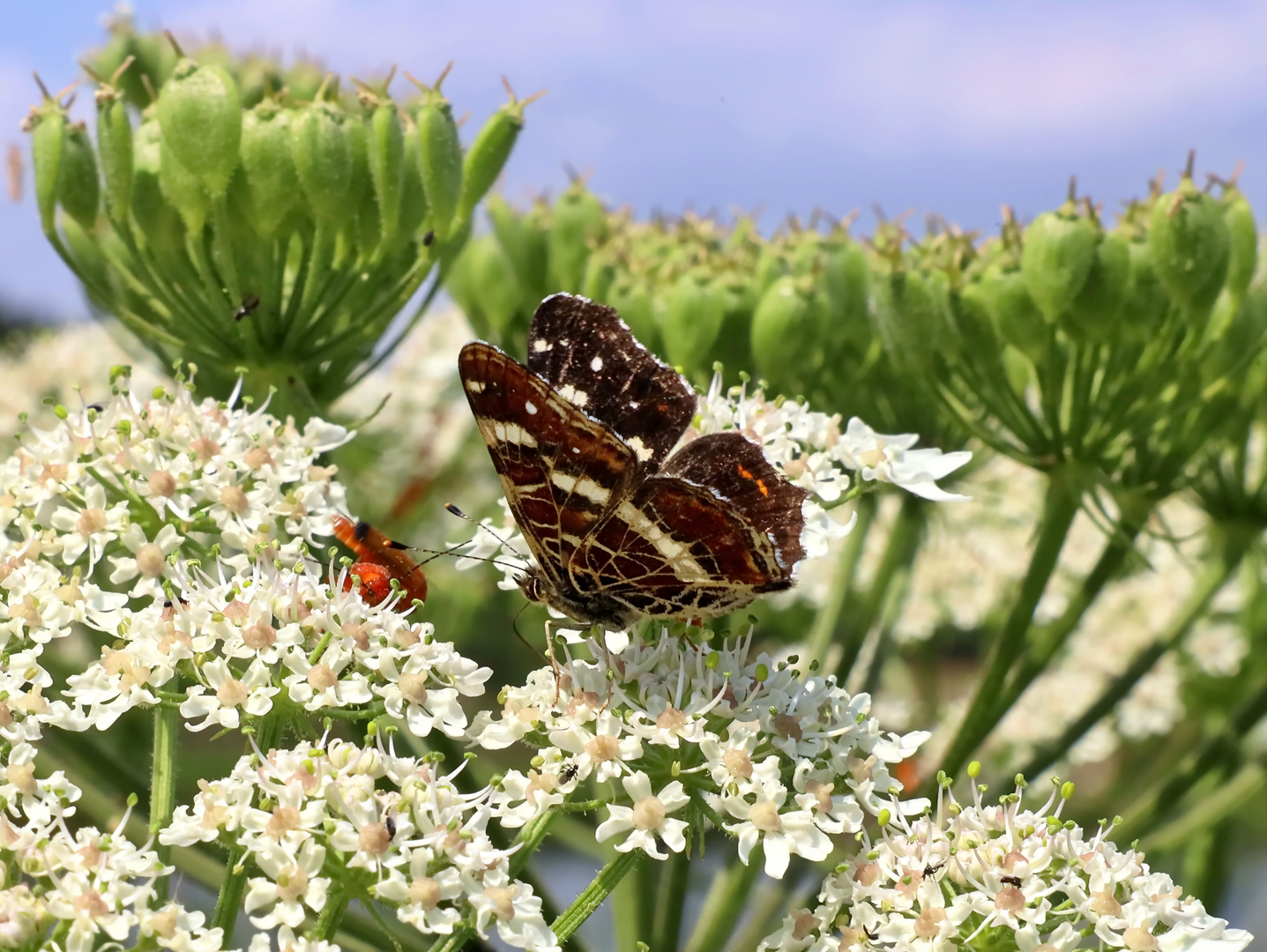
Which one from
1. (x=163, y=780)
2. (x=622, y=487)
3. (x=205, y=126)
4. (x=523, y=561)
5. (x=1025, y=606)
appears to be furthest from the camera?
(x=1025, y=606)

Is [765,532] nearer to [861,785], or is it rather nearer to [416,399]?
[861,785]

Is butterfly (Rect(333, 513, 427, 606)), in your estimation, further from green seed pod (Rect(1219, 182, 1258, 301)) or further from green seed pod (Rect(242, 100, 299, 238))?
green seed pod (Rect(1219, 182, 1258, 301))

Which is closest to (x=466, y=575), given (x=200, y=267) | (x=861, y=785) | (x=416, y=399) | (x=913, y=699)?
(x=416, y=399)

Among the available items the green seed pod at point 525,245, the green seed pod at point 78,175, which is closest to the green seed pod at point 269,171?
the green seed pod at point 78,175

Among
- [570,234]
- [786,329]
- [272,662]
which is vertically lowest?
[272,662]

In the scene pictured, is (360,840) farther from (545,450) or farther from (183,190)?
(183,190)

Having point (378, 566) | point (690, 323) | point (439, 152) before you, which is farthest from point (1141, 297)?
point (378, 566)
